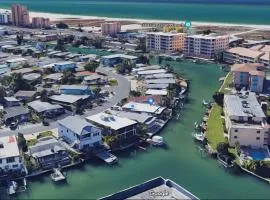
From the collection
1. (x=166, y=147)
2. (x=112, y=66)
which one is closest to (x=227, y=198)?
(x=166, y=147)

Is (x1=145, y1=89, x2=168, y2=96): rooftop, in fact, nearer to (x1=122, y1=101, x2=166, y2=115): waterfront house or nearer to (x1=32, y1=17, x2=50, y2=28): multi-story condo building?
(x1=122, y1=101, x2=166, y2=115): waterfront house

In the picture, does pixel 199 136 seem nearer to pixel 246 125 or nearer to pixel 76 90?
pixel 246 125

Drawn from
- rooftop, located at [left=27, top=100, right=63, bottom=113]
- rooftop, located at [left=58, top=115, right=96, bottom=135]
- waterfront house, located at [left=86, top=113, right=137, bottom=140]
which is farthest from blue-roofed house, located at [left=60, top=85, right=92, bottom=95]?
rooftop, located at [left=58, top=115, right=96, bottom=135]

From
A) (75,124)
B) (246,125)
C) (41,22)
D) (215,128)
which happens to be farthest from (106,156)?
(41,22)

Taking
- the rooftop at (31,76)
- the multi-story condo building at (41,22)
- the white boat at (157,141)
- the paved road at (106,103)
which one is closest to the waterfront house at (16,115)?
the paved road at (106,103)

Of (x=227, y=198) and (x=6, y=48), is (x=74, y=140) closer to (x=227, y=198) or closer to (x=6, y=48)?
(x=227, y=198)

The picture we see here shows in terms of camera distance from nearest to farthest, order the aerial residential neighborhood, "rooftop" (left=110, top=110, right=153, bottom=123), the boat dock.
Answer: the aerial residential neighborhood < the boat dock < "rooftop" (left=110, top=110, right=153, bottom=123)
